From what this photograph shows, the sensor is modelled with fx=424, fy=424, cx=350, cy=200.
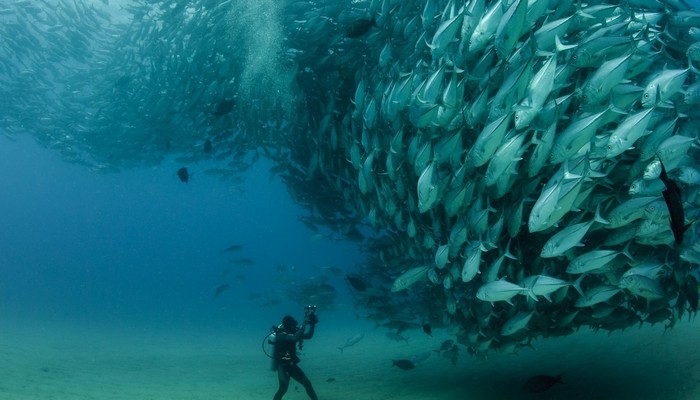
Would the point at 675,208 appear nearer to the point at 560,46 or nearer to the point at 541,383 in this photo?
the point at 560,46

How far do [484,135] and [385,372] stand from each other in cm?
897

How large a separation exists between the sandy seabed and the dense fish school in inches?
40.5

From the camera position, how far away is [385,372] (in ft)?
37.4

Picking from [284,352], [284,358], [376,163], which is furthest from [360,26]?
[284,358]

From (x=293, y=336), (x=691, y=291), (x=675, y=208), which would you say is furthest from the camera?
(x=293, y=336)

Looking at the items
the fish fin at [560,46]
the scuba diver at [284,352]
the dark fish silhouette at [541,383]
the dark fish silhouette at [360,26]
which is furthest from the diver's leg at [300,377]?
the fish fin at [560,46]

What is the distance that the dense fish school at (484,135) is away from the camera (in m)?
4.02

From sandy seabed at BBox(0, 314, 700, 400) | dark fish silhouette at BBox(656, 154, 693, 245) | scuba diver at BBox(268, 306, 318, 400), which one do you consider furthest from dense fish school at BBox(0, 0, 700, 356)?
scuba diver at BBox(268, 306, 318, 400)

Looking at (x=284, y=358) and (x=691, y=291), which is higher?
(x=284, y=358)

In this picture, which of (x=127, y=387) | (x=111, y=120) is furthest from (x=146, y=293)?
(x=127, y=387)

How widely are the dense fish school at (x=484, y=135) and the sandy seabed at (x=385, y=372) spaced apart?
3.38 ft

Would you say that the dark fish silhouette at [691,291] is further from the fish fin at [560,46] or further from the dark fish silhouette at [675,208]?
the dark fish silhouette at [675,208]

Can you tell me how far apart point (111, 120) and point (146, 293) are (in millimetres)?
82012

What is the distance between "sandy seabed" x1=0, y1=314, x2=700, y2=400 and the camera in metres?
7.00
